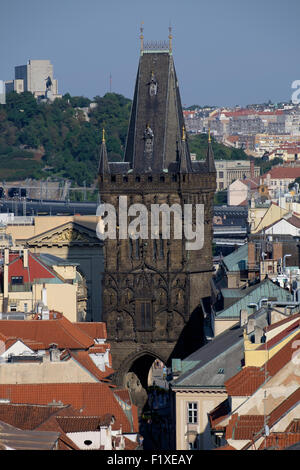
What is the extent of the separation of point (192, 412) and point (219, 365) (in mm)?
1889

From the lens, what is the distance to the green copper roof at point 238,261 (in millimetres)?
103312

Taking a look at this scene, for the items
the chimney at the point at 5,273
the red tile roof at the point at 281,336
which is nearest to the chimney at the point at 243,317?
the red tile roof at the point at 281,336

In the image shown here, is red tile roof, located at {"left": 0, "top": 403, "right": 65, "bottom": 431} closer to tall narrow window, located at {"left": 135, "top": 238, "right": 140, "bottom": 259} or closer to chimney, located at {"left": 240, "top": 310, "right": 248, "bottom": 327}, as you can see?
chimney, located at {"left": 240, "top": 310, "right": 248, "bottom": 327}

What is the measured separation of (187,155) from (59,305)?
9.85 metres

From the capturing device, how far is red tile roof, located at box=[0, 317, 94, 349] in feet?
276

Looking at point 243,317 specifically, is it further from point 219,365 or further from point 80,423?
point 80,423

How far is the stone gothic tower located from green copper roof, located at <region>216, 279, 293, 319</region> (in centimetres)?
1826

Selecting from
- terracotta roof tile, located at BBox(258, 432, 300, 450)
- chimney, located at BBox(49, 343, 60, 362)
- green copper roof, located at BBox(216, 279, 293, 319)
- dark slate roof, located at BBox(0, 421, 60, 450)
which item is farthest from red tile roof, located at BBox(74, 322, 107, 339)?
terracotta roof tile, located at BBox(258, 432, 300, 450)

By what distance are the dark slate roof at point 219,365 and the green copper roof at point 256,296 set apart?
19.1 ft

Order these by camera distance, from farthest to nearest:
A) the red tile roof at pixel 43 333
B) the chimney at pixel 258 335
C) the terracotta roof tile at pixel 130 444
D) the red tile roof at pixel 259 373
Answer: the red tile roof at pixel 43 333 < the chimney at pixel 258 335 < the terracotta roof tile at pixel 130 444 < the red tile roof at pixel 259 373

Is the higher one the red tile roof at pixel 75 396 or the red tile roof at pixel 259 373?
the red tile roof at pixel 75 396

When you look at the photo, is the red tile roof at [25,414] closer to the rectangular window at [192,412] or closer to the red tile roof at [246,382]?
the red tile roof at [246,382]

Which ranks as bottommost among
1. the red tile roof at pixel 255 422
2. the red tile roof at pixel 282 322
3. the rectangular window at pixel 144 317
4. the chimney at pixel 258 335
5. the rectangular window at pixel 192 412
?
the red tile roof at pixel 255 422

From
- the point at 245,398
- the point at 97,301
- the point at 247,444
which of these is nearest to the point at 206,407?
the point at 245,398
